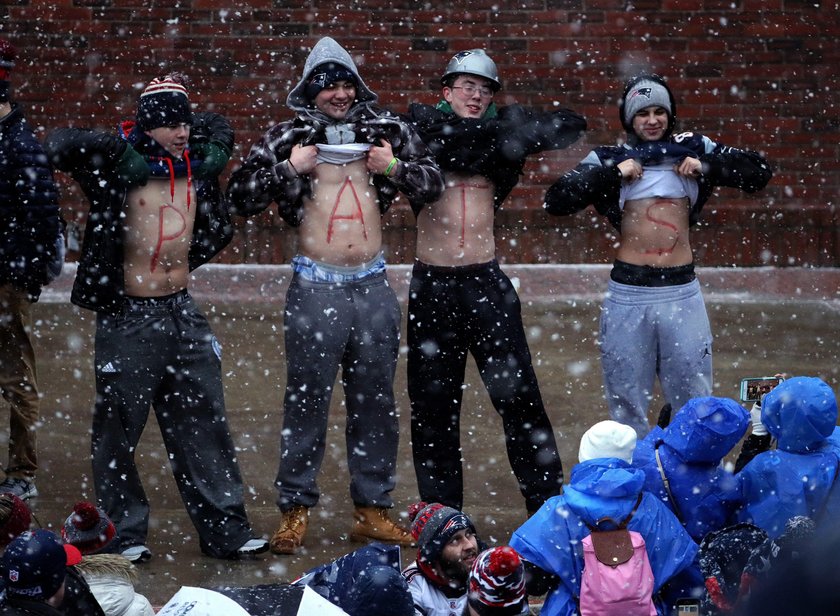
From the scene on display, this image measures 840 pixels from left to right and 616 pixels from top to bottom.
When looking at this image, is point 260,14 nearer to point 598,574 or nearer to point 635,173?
point 635,173

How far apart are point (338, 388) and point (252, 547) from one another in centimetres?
291

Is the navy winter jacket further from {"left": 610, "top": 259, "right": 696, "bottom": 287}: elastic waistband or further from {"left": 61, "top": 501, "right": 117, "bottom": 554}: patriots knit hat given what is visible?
{"left": 610, "top": 259, "right": 696, "bottom": 287}: elastic waistband

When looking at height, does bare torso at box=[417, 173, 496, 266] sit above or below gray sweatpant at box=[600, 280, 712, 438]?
above

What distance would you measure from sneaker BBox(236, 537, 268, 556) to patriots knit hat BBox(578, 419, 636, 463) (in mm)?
1645

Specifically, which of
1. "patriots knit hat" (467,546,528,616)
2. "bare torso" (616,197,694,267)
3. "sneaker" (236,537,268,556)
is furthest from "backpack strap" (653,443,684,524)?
"sneaker" (236,537,268,556)

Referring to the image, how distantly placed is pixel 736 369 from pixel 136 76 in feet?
16.7

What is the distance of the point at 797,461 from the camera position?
4402mm

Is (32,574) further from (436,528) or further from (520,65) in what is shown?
(520,65)

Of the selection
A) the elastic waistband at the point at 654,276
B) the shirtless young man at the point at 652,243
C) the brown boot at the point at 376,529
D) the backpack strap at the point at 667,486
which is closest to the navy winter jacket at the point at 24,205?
the brown boot at the point at 376,529

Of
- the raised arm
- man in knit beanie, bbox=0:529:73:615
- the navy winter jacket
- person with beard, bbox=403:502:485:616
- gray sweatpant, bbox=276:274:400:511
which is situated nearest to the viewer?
man in knit beanie, bbox=0:529:73:615

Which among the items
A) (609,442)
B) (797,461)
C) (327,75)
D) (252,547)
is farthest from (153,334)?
(797,461)

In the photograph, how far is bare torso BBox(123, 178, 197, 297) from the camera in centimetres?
554

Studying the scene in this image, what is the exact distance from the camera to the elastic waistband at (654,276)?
593 centimetres

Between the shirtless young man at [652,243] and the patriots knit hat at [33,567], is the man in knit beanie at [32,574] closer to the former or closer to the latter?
the patriots knit hat at [33,567]
